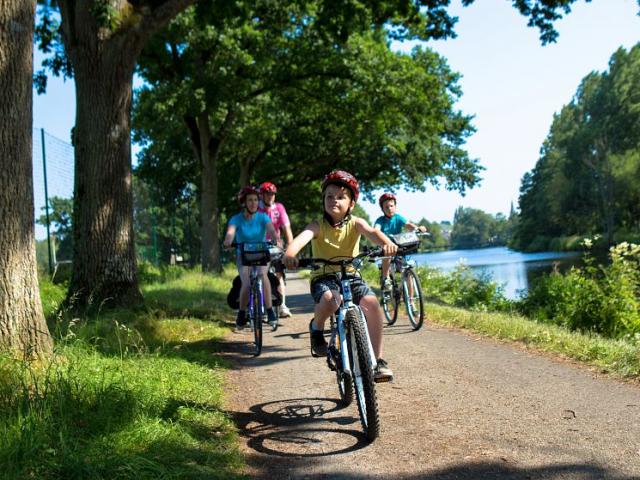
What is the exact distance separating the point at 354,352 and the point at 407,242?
0.91 metres

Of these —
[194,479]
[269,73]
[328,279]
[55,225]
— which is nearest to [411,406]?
[328,279]

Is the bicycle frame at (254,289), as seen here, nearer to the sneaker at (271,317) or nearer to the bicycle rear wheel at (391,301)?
the sneaker at (271,317)

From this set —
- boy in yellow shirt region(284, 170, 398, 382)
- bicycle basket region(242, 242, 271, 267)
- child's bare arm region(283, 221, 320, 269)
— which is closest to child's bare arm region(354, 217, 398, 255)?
boy in yellow shirt region(284, 170, 398, 382)

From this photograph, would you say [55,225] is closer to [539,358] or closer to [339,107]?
[339,107]

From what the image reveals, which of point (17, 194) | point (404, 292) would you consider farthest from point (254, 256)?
point (17, 194)

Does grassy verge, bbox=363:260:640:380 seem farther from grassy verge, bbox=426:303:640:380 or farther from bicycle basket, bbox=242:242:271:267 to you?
bicycle basket, bbox=242:242:271:267

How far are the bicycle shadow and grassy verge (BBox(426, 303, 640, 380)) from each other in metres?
2.66

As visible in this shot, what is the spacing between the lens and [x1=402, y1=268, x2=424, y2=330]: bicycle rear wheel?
8.48 meters

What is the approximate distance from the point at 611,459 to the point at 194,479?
233 cm

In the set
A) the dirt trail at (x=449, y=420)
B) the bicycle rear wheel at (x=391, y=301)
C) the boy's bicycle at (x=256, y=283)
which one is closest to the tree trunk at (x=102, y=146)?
the boy's bicycle at (x=256, y=283)

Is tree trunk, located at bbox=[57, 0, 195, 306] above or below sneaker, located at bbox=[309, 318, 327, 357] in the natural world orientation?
above

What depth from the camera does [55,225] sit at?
13.9 meters

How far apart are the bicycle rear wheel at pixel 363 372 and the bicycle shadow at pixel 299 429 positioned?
142 millimetres

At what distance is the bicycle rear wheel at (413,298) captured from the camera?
848 cm
